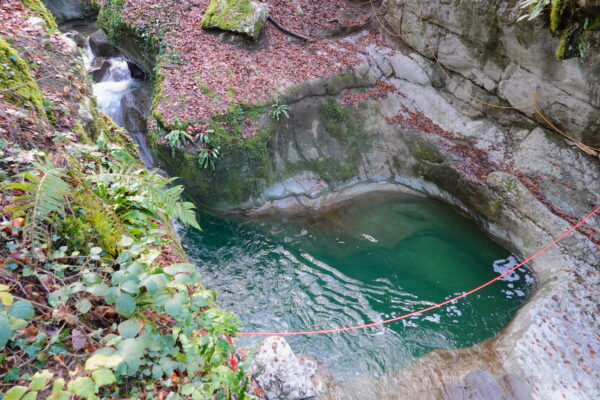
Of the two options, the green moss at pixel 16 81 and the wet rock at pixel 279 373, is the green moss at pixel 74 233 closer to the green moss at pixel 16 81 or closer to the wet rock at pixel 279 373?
the green moss at pixel 16 81

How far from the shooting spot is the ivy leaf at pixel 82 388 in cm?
196

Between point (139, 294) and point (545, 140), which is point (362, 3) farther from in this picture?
point (139, 294)

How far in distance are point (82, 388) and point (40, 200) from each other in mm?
1493

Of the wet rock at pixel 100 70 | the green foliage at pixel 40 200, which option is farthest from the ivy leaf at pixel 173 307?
the wet rock at pixel 100 70

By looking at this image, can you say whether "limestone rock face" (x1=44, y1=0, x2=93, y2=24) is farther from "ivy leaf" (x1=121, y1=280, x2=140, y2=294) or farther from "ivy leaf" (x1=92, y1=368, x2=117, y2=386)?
"ivy leaf" (x1=92, y1=368, x2=117, y2=386)

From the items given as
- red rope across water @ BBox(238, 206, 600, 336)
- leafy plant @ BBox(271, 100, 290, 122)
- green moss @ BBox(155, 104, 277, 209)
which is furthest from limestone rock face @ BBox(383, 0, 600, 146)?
green moss @ BBox(155, 104, 277, 209)

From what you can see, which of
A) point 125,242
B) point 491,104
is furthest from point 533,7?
point 125,242

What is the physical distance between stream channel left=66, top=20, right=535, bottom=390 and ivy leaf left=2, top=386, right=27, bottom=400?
14.8 ft

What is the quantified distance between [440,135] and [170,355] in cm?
921

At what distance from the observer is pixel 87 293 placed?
2717 millimetres

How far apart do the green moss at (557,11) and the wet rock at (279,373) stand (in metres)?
8.42

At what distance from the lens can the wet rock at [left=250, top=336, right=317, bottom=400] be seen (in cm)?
498

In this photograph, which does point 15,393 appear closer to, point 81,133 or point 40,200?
point 40,200

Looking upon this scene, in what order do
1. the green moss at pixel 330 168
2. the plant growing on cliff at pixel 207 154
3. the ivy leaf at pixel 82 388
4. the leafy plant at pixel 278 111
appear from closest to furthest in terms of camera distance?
1. the ivy leaf at pixel 82 388
2. the plant growing on cliff at pixel 207 154
3. the leafy plant at pixel 278 111
4. the green moss at pixel 330 168
